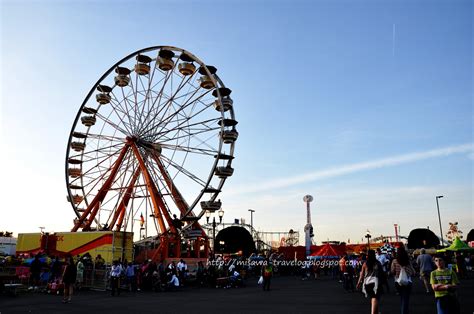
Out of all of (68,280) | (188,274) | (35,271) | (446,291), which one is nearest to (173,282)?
(188,274)

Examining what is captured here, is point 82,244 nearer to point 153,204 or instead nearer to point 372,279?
point 153,204

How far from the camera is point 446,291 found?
660 centimetres

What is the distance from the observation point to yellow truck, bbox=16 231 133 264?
71.0 ft

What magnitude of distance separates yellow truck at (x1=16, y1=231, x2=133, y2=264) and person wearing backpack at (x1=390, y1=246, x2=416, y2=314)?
15529 mm

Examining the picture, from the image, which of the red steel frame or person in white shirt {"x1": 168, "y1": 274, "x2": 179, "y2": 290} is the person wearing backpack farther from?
the red steel frame

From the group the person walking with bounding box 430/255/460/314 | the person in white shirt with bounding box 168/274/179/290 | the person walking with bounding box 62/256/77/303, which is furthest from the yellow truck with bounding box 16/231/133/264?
the person walking with bounding box 430/255/460/314

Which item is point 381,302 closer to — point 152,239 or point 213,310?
point 213,310

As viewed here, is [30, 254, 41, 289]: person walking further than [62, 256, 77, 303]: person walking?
Yes

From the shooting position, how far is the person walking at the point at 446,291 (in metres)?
6.51

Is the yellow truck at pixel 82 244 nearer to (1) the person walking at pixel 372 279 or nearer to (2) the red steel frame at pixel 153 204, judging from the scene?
(2) the red steel frame at pixel 153 204

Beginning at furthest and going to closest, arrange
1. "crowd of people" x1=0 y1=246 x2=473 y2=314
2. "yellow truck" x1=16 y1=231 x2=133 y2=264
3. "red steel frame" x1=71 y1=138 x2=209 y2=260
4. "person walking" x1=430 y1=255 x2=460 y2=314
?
"red steel frame" x1=71 y1=138 x2=209 y2=260 < "yellow truck" x1=16 y1=231 x2=133 y2=264 < "crowd of people" x1=0 y1=246 x2=473 y2=314 < "person walking" x1=430 y1=255 x2=460 y2=314

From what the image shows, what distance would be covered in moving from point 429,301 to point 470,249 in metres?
21.0

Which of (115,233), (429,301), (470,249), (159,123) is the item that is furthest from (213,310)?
(470,249)

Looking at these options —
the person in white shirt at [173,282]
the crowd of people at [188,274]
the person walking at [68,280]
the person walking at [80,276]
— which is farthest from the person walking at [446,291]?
the person walking at [80,276]
